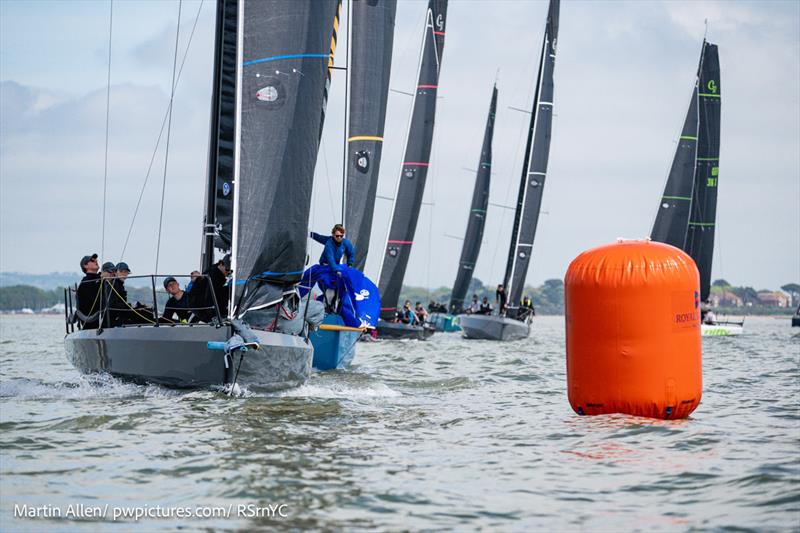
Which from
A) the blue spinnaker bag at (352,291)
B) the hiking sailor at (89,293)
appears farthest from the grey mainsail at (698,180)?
the hiking sailor at (89,293)

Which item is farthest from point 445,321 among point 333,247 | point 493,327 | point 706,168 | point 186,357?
point 186,357

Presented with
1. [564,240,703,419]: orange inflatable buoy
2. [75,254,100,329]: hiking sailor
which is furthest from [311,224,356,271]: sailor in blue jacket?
[564,240,703,419]: orange inflatable buoy

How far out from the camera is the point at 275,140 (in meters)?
11.5

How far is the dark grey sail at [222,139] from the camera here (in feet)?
39.0

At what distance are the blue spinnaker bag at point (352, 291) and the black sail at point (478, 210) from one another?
29.5 meters

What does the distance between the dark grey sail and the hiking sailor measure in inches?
48.7

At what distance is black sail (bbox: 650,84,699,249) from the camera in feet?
137

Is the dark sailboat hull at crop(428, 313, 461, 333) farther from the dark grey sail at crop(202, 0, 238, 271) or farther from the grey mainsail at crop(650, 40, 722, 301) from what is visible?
the dark grey sail at crop(202, 0, 238, 271)

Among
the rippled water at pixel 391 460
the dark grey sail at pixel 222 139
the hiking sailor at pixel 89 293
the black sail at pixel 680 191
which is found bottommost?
the rippled water at pixel 391 460

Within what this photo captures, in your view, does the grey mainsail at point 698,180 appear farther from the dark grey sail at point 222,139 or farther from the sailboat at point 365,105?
the dark grey sail at point 222,139

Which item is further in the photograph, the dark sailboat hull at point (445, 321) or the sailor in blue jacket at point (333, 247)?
the dark sailboat hull at point (445, 321)

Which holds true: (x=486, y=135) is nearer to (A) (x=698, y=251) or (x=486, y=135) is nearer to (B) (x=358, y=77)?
(A) (x=698, y=251)

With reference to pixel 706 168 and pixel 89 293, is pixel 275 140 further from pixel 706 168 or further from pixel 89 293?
pixel 706 168

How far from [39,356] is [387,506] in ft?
58.0
